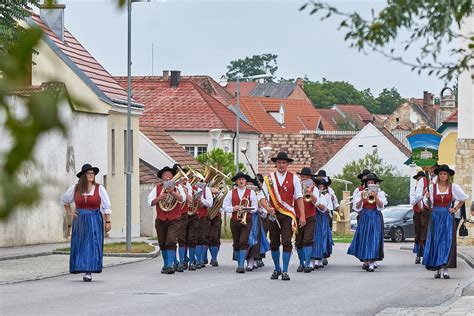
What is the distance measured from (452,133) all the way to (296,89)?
290ft

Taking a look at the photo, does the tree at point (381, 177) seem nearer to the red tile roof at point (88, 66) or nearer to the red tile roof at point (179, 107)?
the red tile roof at point (179, 107)

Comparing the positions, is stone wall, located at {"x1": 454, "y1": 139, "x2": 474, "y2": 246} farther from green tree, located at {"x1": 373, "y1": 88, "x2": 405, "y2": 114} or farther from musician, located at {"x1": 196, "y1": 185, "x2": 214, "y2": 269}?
green tree, located at {"x1": 373, "y1": 88, "x2": 405, "y2": 114}

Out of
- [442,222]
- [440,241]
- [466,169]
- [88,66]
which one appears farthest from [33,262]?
[88,66]

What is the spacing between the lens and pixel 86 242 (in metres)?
19.3

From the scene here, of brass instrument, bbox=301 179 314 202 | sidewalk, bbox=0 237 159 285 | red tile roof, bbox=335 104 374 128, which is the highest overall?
red tile roof, bbox=335 104 374 128

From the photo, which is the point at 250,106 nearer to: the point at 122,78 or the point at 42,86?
the point at 122,78

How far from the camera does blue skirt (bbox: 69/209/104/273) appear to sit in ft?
63.2

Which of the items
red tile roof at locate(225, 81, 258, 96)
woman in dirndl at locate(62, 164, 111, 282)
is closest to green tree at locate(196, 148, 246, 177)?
woman in dirndl at locate(62, 164, 111, 282)

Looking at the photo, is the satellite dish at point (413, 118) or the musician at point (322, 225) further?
the satellite dish at point (413, 118)

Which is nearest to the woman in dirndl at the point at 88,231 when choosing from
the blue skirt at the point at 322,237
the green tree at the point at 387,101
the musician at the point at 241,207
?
the musician at the point at 241,207

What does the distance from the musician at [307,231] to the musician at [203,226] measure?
1769 millimetres

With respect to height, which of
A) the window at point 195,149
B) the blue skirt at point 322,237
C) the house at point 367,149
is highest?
the house at point 367,149

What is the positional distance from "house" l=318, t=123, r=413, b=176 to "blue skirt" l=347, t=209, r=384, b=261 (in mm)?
71643

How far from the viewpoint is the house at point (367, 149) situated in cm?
9588
